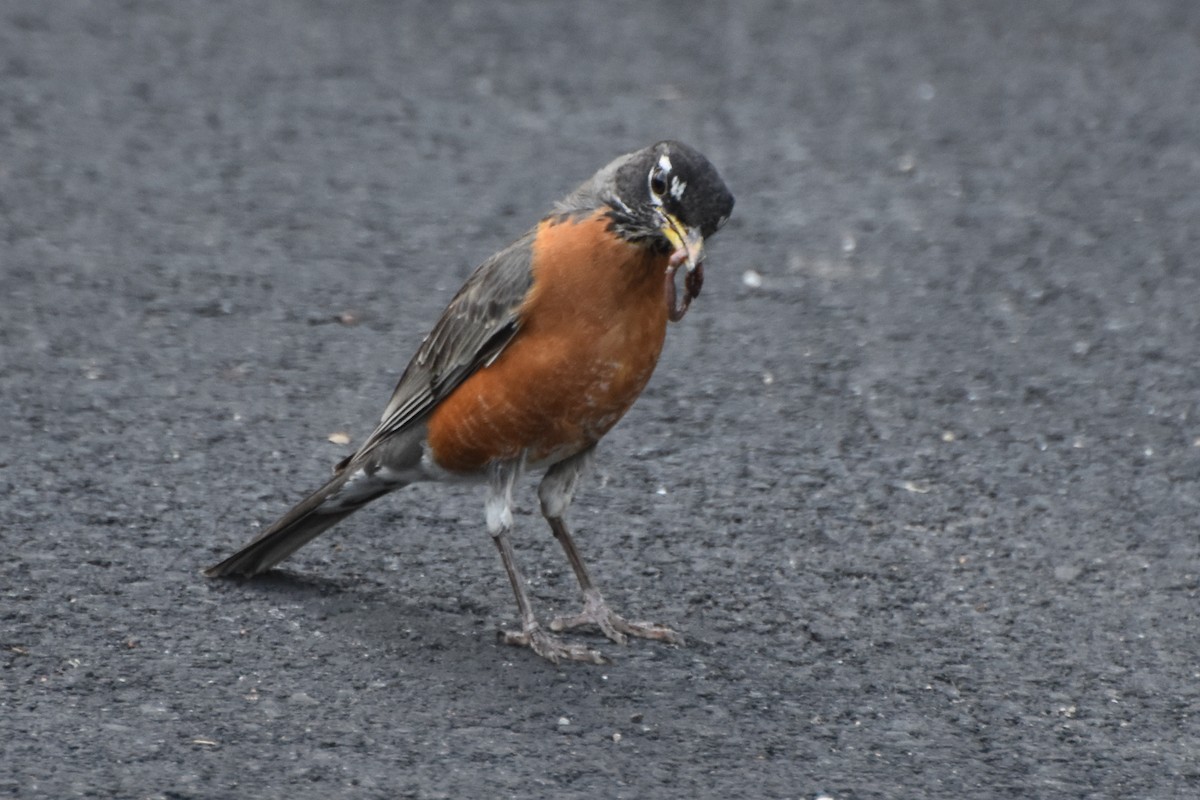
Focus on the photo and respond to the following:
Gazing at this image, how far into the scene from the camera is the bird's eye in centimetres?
441

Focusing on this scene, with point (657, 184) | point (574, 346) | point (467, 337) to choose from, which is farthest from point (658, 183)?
point (467, 337)

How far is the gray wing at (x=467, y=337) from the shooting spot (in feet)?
15.6

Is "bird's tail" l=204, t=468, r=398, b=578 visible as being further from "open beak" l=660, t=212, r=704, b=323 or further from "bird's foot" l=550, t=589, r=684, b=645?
"open beak" l=660, t=212, r=704, b=323

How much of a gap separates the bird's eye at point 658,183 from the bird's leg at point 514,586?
961 millimetres

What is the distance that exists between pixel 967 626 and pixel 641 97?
5.00 metres

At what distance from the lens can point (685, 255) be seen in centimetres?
434

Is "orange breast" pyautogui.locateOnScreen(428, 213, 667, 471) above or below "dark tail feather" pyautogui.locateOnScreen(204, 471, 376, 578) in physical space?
above

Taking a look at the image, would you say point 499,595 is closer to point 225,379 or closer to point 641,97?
point 225,379

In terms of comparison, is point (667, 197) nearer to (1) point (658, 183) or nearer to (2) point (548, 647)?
(1) point (658, 183)

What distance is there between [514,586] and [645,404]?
1781mm

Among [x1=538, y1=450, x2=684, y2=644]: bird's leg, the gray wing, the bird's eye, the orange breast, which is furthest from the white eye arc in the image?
[x1=538, y1=450, x2=684, y2=644]: bird's leg

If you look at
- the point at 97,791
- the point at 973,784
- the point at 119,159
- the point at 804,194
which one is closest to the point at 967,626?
the point at 973,784

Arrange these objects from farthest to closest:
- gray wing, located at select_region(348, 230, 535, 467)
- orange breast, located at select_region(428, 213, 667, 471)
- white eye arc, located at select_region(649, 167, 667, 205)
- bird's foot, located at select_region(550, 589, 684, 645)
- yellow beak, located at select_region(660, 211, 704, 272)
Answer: bird's foot, located at select_region(550, 589, 684, 645) < gray wing, located at select_region(348, 230, 535, 467) < orange breast, located at select_region(428, 213, 667, 471) < white eye arc, located at select_region(649, 167, 667, 205) < yellow beak, located at select_region(660, 211, 704, 272)

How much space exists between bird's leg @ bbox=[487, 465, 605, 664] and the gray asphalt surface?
58 mm
